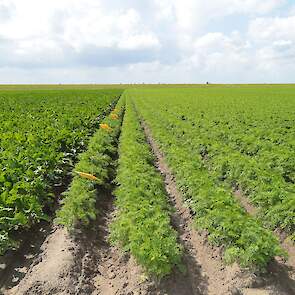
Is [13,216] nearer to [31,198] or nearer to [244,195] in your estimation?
[31,198]

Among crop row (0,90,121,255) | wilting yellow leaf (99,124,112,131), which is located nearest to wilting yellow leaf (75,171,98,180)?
crop row (0,90,121,255)

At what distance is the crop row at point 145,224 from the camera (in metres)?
6.29

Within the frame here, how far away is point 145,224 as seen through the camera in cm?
720

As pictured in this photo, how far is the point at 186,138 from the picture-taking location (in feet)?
59.6

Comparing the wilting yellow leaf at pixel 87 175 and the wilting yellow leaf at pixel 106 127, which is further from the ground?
the wilting yellow leaf at pixel 87 175

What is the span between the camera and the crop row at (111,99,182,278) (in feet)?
20.6

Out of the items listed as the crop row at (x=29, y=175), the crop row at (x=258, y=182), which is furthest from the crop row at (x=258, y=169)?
the crop row at (x=29, y=175)

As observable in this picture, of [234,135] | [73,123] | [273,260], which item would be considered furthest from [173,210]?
[73,123]

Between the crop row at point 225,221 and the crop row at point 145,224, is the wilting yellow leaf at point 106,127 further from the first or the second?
the crop row at point 145,224

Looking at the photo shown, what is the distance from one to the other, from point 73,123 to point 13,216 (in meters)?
12.8

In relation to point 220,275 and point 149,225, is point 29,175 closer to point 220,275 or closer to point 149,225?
point 149,225

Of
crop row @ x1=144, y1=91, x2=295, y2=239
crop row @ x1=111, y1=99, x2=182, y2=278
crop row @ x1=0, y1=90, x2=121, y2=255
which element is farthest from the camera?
crop row @ x1=144, y1=91, x2=295, y2=239

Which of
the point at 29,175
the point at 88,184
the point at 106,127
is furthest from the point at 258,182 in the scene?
the point at 106,127

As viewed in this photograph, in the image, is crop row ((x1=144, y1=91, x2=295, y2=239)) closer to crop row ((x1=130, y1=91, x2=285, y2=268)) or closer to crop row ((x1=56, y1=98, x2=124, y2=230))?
crop row ((x1=130, y1=91, x2=285, y2=268))
